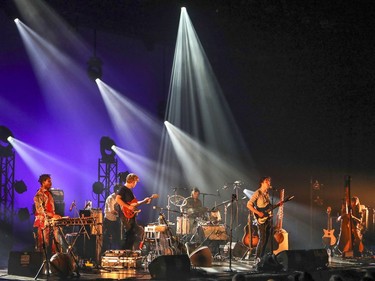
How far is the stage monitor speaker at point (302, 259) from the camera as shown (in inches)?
426

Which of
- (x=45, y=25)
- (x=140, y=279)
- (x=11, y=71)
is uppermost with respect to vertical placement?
(x=45, y=25)

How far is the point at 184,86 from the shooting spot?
19.4 m

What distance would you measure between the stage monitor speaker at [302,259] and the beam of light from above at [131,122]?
28.3 feet

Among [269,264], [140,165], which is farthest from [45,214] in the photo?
[140,165]

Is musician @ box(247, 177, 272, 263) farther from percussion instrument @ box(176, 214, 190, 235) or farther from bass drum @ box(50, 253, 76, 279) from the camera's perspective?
bass drum @ box(50, 253, 76, 279)

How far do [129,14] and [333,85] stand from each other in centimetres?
729

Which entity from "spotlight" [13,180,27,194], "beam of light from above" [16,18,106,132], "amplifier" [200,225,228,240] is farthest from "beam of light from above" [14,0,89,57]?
"amplifier" [200,225,228,240]

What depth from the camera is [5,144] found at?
15.6m

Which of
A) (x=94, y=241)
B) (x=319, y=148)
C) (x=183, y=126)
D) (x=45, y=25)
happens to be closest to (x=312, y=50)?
(x=319, y=148)

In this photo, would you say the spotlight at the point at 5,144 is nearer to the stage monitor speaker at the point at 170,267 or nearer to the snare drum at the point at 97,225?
the snare drum at the point at 97,225

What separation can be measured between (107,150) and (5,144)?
3.30 metres

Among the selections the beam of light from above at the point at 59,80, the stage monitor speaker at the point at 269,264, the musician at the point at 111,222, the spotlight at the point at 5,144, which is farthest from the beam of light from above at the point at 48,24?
the stage monitor speaker at the point at 269,264

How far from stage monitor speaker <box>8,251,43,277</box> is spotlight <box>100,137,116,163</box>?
7962 mm

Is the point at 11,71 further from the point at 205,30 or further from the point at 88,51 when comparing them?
the point at 205,30
